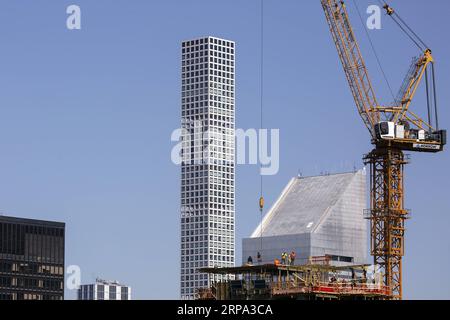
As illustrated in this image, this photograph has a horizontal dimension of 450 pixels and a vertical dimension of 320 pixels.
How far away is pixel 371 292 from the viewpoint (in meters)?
200
